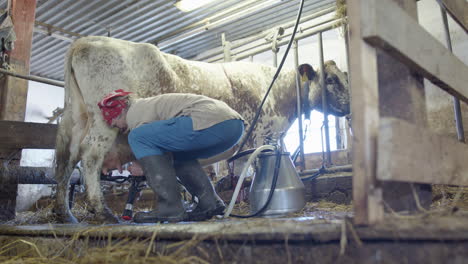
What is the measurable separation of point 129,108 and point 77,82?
123cm

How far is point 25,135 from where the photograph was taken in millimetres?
4234

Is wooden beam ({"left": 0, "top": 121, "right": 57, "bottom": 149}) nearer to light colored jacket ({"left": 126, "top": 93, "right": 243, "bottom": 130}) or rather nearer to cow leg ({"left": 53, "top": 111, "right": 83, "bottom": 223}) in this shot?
cow leg ({"left": 53, "top": 111, "right": 83, "bottom": 223})

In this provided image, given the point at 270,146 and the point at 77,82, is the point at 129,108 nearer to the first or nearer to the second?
the point at 270,146

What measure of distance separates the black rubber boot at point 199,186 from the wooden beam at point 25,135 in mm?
2194

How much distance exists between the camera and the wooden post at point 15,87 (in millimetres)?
3971

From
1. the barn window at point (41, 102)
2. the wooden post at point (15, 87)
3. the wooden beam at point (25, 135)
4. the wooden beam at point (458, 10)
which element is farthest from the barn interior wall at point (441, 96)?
the barn window at point (41, 102)

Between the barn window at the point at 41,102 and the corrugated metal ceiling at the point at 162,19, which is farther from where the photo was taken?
the barn window at the point at 41,102

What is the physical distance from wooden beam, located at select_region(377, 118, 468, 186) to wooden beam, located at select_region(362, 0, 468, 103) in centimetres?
28

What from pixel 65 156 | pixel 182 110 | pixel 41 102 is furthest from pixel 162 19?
pixel 41 102

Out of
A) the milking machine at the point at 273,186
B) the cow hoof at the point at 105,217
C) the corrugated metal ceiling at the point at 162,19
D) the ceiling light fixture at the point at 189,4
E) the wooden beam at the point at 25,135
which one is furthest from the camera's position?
the corrugated metal ceiling at the point at 162,19

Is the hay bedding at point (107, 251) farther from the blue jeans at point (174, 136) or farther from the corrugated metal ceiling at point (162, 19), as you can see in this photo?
the corrugated metal ceiling at point (162, 19)

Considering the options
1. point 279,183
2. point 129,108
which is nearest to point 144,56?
point 129,108

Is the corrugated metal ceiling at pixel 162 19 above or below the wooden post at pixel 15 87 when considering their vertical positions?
above

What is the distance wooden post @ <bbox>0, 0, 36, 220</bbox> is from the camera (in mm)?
3971
